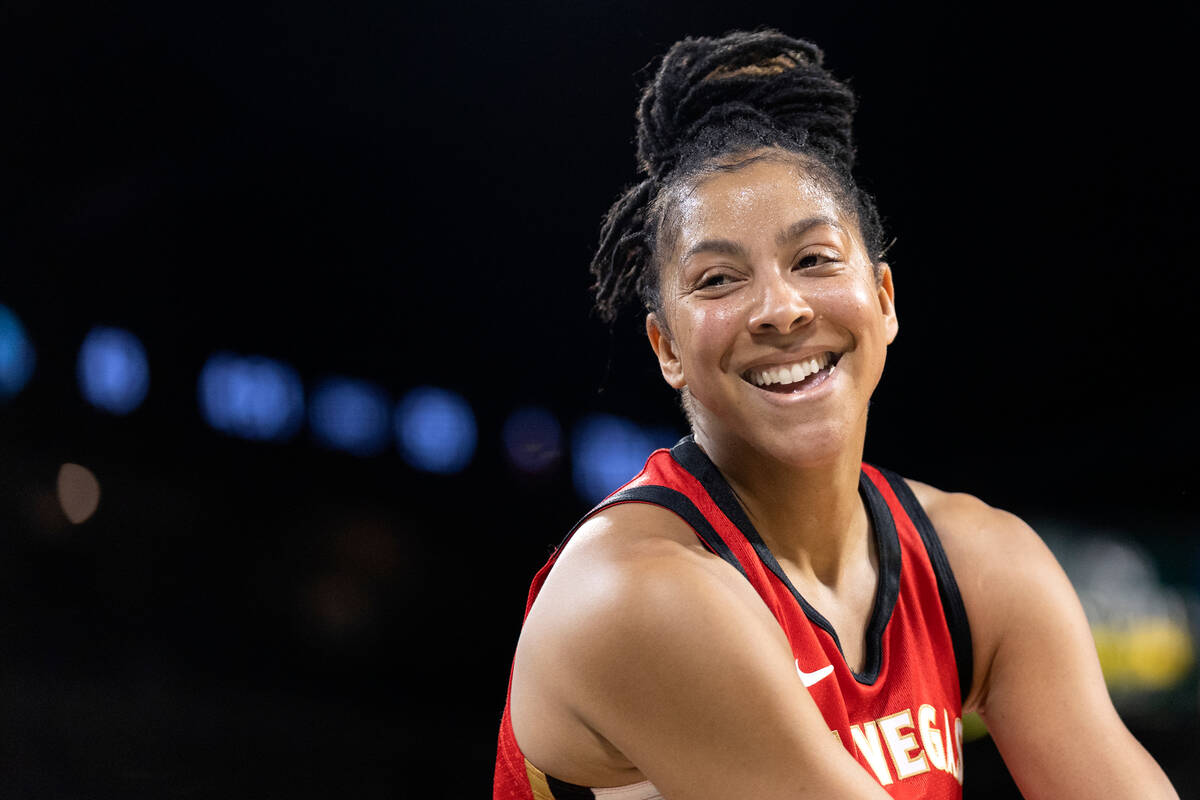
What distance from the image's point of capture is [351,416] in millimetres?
3881

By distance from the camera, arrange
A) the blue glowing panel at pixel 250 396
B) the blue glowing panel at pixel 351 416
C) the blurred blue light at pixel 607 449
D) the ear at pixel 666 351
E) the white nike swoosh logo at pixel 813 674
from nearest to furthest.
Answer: the white nike swoosh logo at pixel 813 674 → the ear at pixel 666 351 → the blue glowing panel at pixel 250 396 → the blue glowing panel at pixel 351 416 → the blurred blue light at pixel 607 449

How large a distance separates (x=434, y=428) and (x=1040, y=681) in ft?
9.76

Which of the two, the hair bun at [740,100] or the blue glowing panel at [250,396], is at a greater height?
the blue glowing panel at [250,396]

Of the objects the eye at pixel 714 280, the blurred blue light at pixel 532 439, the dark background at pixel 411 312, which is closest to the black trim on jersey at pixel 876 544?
the eye at pixel 714 280

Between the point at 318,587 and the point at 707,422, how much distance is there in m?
2.83

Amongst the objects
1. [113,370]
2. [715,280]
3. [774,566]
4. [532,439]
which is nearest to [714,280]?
[715,280]

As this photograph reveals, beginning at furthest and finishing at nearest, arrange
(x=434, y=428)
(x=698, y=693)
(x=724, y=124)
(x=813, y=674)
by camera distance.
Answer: (x=434, y=428), (x=724, y=124), (x=813, y=674), (x=698, y=693)

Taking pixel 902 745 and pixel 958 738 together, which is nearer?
pixel 902 745

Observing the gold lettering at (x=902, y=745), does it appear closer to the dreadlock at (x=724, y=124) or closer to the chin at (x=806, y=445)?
the chin at (x=806, y=445)

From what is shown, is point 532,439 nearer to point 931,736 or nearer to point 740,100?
point 740,100

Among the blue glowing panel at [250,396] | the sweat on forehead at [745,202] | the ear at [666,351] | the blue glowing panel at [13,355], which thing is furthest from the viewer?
the blue glowing panel at [250,396]

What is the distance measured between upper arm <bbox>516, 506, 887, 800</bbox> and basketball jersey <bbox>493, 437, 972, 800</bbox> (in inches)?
5.1

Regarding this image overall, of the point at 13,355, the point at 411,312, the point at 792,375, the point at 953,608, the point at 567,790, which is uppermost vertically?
the point at 411,312

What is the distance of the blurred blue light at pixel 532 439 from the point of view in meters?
4.03
